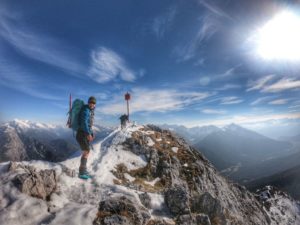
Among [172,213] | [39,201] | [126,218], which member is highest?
[39,201]

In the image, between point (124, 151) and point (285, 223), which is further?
point (285, 223)

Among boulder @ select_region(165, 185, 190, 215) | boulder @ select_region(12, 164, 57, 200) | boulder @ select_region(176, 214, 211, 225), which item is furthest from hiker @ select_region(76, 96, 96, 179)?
boulder @ select_region(176, 214, 211, 225)

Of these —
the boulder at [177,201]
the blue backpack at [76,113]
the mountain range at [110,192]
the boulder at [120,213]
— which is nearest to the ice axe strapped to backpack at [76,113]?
the blue backpack at [76,113]

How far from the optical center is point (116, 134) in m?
34.0

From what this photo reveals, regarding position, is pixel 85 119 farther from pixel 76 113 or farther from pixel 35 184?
pixel 35 184

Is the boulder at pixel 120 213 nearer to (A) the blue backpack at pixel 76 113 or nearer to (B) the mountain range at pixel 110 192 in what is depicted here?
(B) the mountain range at pixel 110 192

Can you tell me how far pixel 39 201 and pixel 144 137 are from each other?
24.3 metres

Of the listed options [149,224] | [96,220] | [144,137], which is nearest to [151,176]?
[144,137]

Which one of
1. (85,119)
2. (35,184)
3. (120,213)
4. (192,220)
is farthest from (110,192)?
(192,220)

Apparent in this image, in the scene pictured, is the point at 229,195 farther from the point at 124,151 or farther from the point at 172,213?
the point at 172,213

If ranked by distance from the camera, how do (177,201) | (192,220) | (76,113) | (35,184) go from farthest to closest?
1. (177,201)
2. (76,113)
3. (192,220)
4. (35,184)

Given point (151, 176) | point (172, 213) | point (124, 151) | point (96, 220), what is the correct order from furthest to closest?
1. point (124, 151)
2. point (151, 176)
3. point (172, 213)
4. point (96, 220)

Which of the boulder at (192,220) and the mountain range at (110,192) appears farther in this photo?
the boulder at (192,220)

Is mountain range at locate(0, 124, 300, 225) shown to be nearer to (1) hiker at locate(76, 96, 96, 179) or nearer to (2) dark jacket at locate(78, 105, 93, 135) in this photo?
(1) hiker at locate(76, 96, 96, 179)
